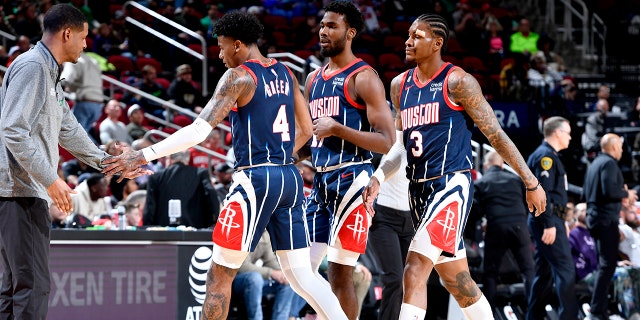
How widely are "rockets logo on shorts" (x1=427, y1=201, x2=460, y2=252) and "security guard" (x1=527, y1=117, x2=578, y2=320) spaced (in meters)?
4.07

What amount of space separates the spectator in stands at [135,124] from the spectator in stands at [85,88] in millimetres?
471

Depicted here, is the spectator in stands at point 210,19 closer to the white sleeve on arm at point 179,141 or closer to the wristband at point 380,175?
the wristband at point 380,175

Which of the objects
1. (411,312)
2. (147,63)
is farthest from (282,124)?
(147,63)

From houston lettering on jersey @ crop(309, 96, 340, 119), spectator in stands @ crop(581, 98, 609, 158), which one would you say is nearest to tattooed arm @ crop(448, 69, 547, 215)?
houston lettering on jersey @ crop(309, 96, 340, 119)

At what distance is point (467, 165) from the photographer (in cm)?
617

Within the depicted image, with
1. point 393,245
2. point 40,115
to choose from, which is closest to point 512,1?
point 393,245

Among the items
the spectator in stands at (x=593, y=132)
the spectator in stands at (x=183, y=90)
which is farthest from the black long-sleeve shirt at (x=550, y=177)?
the spectator in stands at (x=183, y=90)

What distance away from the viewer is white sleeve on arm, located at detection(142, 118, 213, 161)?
549cm

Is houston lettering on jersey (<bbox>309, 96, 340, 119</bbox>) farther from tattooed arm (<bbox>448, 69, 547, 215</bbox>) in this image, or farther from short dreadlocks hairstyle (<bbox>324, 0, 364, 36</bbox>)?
tattooed arm (<bbox>448, 69, 547, 215</bbox>)

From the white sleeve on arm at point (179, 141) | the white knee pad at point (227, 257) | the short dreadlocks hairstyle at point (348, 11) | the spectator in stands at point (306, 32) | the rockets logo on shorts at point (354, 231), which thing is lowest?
the white knee pad at point (227, 257)

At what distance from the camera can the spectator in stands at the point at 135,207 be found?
32.6ft

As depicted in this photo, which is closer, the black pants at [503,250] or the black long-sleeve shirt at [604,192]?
the black pants at [503,250]

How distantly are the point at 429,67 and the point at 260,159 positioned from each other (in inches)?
49.6

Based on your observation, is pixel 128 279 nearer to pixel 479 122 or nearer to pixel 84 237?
pixel 84 237
